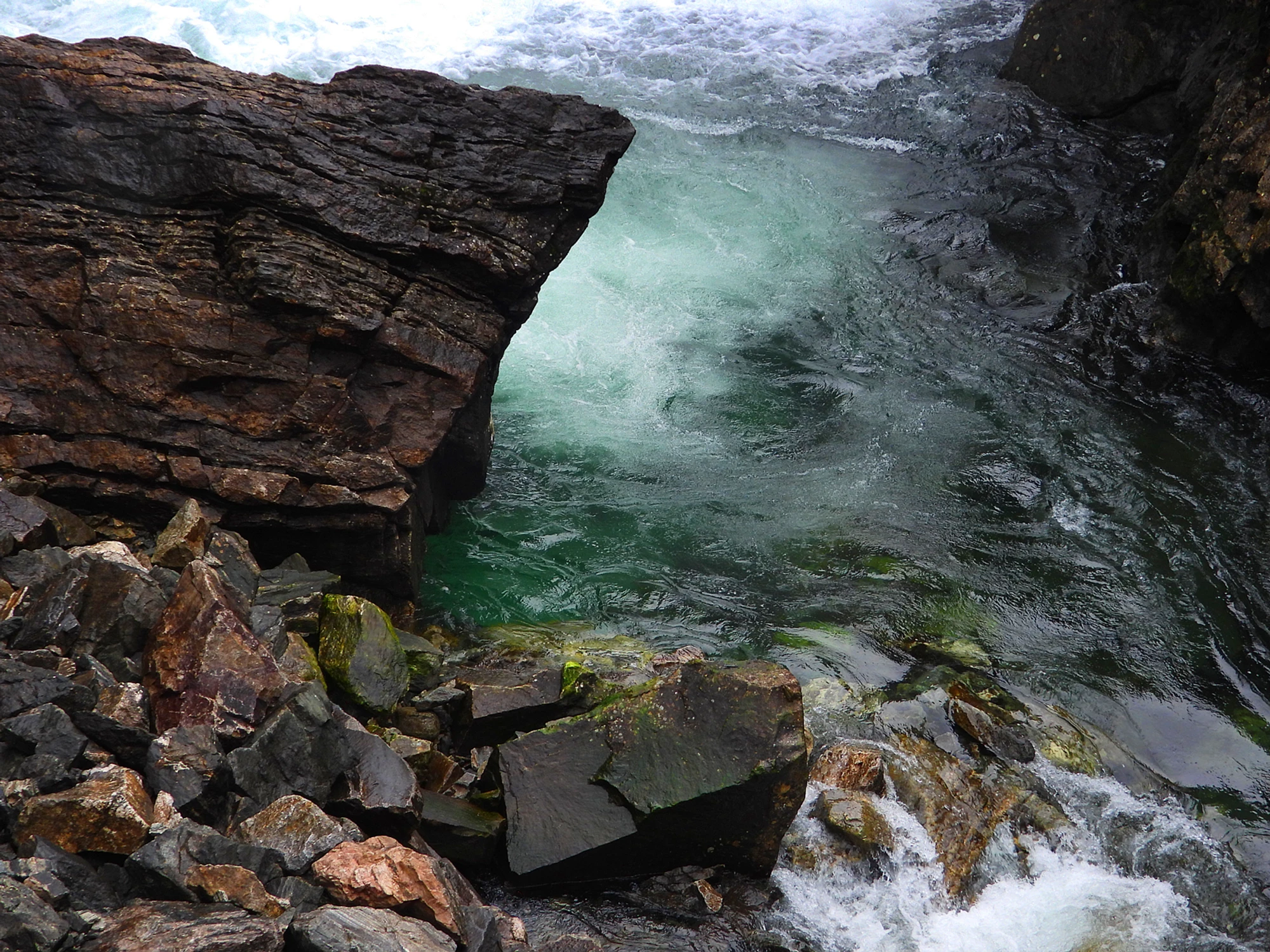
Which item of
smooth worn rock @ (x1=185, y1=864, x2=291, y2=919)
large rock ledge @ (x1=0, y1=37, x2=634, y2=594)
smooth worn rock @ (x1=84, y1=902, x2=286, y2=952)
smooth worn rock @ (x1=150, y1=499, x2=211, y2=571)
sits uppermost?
large rock ledge @ (x1=0, y1=37, x2=634, y2=594)

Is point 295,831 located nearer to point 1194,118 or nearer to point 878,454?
point 878,454

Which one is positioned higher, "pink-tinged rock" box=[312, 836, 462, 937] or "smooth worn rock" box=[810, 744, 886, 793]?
"pink-tinged rock" box=[312, 836, 462, 937]

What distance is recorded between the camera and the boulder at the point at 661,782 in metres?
5.86

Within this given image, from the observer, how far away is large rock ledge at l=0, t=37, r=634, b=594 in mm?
7320

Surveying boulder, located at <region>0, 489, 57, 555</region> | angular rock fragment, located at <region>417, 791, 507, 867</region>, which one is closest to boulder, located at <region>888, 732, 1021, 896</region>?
angular rock fragment, located at <region>417, 791, 507, 867</region>

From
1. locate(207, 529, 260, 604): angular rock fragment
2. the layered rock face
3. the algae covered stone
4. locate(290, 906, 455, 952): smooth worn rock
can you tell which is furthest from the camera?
the layered rock face

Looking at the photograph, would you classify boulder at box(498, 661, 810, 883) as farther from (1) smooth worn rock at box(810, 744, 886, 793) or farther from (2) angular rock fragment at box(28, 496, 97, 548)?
(2) angular rock fragment at box(28, 496, 97, 548)

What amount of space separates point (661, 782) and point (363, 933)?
2.10 m

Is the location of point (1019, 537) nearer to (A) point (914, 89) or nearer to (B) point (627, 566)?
(B) point (627, 566)

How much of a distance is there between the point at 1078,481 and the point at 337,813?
8.17 meters

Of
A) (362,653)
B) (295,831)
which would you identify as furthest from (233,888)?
(362,653)

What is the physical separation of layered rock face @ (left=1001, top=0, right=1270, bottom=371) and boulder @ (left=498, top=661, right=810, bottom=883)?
8347 millimetres

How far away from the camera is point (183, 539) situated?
6715 millimetres

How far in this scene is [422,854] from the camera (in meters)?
5.11
